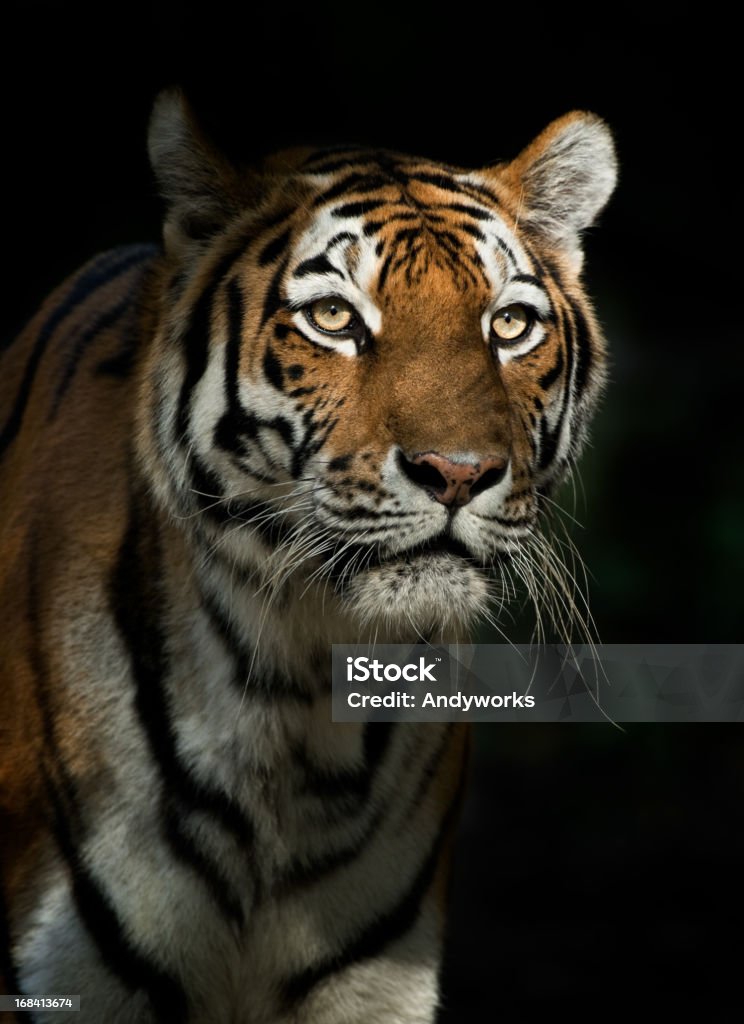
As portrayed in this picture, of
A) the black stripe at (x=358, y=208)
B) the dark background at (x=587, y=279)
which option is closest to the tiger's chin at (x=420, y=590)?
the black stripe at (x=358, y=208)

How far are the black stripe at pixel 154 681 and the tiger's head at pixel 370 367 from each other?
0.11 m

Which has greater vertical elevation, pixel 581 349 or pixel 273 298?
pixel 273 298

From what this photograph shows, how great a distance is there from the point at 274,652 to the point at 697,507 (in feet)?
8.09

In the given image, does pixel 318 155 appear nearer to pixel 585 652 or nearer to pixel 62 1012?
pixel 62 1012

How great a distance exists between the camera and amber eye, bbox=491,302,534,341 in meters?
1.82

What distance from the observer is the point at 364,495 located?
5.43 ft

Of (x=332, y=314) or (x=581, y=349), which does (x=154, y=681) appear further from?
(x=581, y=349)

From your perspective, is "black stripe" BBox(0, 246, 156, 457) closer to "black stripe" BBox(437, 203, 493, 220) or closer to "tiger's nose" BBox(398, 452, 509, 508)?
"black stripe" BBox(437, 203, 493, 220)

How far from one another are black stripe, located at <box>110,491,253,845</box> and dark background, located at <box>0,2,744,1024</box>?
1801mm

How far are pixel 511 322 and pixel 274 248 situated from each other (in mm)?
320
